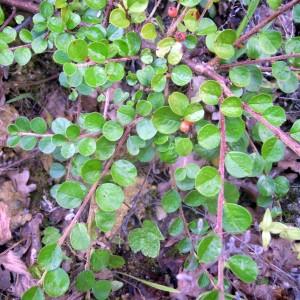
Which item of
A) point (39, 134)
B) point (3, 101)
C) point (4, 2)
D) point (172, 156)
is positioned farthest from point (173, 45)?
point (3, 101)

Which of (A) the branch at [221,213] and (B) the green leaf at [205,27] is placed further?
(B) the green leaf at [205,27]

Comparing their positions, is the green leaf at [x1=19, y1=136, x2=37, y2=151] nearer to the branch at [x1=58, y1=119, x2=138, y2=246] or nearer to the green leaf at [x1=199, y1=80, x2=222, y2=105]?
the branch at [x1=58, y1=119, x2=138, y2=246]

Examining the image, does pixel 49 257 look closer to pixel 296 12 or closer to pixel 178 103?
pixel 178 103

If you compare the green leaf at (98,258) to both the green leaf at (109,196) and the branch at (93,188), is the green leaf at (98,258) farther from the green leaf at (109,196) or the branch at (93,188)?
the green leaf at (109,196)

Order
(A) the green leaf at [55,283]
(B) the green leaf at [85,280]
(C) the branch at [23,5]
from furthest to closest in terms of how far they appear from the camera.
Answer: (C) the branch at [23,5]
(B) the green leaf at [85,280]
(A) the green leaf at [55,283]

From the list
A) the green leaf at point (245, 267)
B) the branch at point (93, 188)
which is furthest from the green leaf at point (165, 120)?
the green leaf at point (245, 267)

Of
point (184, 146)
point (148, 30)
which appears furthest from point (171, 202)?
point (148, 30)
